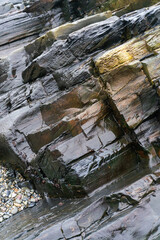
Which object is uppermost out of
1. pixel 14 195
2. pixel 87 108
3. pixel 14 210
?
pixel 87 108

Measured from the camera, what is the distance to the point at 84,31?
1258 cm

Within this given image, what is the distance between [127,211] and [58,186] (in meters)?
3.50

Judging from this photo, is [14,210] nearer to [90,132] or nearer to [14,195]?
[14,195]

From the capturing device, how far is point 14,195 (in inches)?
452

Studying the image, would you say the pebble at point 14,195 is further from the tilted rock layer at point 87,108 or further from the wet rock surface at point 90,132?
the tilted rock layer at point 87,108

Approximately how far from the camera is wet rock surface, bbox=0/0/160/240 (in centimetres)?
788

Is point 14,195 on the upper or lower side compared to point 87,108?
lower

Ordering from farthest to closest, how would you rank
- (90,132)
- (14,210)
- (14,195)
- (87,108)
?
(14,195) → (14,210) → (87,108) → (90,132)

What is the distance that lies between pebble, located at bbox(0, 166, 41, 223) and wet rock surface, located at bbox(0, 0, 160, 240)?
0.21 ft

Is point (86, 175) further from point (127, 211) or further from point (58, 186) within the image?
point (127, 211)

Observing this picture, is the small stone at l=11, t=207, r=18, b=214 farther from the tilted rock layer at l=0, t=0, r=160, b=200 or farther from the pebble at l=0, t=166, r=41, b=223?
the tilted rock layer at l=0, t=0, r=160, b=200

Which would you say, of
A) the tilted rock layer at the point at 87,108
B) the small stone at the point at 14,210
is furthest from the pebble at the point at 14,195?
the tilted rock layer at the point at 87,108

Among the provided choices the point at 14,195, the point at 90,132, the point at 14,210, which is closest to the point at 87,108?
the point at 90,132

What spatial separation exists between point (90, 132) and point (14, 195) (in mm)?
4571
